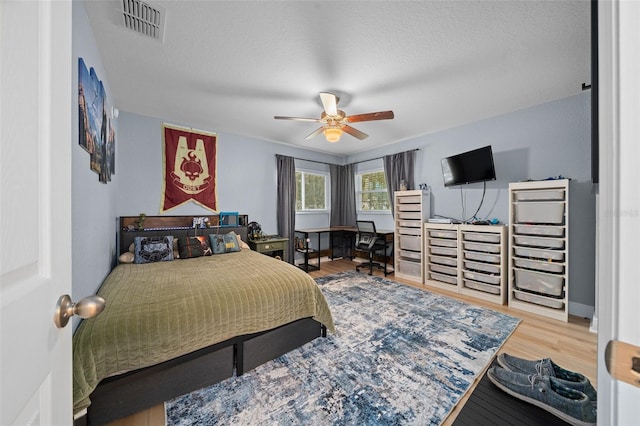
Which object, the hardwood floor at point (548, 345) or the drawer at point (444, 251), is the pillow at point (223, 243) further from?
the drawer at point (444, 251)

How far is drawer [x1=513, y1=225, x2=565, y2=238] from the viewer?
2.71 m

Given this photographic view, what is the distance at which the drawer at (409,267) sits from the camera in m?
4.11

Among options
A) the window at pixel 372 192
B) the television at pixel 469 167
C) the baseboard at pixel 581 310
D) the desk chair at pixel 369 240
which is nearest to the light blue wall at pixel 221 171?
the window at pixel 372 192

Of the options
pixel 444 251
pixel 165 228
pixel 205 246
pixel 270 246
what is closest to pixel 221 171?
pixel 165 228

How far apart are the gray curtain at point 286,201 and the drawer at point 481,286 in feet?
9.68

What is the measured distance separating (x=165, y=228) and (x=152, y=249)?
0.58 m

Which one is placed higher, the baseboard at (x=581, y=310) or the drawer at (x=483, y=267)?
the drawer at (x=483, y=267)

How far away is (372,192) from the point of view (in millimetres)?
5398

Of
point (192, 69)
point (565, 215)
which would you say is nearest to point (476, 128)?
point (565, 215)

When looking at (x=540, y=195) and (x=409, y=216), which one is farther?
(x=409, y=216)

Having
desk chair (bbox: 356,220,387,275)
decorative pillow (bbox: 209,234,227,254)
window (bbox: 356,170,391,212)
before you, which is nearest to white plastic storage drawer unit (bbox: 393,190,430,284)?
desk chair (bbox: 356,220,387,275)

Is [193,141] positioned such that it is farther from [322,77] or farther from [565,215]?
[565,215]

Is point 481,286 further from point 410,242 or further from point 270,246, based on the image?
point 270,246

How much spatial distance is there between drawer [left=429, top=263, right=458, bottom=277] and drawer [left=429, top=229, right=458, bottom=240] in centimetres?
46
